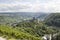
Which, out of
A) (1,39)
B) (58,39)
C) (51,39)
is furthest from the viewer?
(51,39)

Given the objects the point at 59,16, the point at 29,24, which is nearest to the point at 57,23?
the point at 59,16

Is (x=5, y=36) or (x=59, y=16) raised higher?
(x=5, y=36)

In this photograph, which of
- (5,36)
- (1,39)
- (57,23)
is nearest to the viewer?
(1,39)

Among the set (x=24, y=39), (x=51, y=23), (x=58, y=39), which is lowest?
(x=51, y=23)

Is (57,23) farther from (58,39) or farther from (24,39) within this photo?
(24,39)

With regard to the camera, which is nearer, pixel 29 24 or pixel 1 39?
pixel 1 39

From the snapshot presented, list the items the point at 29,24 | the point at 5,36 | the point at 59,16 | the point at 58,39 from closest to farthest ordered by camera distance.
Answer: the point at 5,36, the point at 58,39, the point at 29,24, the point at 59,16

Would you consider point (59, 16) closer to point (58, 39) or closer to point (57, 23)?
point (57, 23)

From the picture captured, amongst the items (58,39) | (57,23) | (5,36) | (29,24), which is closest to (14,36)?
(5,36)

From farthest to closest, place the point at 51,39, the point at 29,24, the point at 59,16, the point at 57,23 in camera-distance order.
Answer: the point at 59,16 → the point at 57,23 → the point at 29,24 → the point at 51,39
